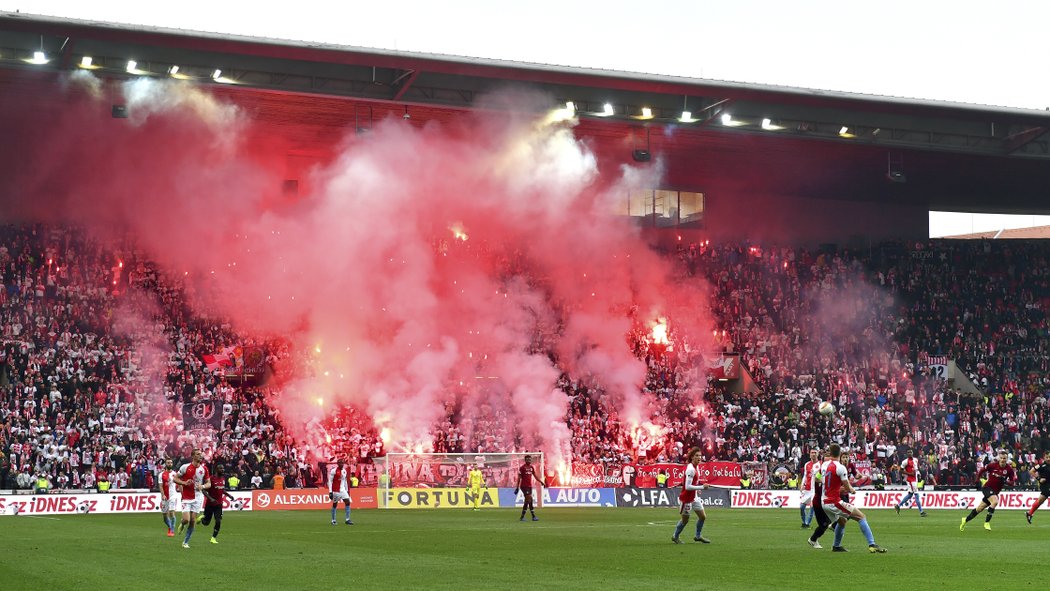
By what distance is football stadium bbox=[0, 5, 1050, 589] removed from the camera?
44.4 metres

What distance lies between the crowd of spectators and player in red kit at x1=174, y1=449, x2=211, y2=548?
1788 cm

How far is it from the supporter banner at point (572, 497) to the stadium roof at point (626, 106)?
46.4 ft

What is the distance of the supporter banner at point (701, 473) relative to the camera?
1930 inches

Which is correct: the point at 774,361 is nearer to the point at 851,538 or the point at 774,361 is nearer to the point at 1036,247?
the point at 1036,247

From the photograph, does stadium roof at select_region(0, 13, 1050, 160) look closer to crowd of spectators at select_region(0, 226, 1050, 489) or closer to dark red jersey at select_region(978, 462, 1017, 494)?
crowd of spectators at select_region(0, 226, 1050, 489)

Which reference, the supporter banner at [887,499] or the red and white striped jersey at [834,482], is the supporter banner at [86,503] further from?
the red and white striped jersey at [834,482]

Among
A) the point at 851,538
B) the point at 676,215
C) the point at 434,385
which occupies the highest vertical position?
the point at 676,215

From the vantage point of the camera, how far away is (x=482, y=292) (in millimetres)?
55250

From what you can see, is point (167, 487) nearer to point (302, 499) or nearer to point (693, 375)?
point (302, 499)

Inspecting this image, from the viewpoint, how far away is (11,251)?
171 ft

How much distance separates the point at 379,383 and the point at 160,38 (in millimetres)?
17105

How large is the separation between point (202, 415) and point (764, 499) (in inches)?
828

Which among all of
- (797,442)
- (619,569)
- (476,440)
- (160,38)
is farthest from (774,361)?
(619,569)

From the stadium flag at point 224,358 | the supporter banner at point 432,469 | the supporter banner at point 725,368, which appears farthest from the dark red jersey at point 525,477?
the supporter banner at point 725,368
